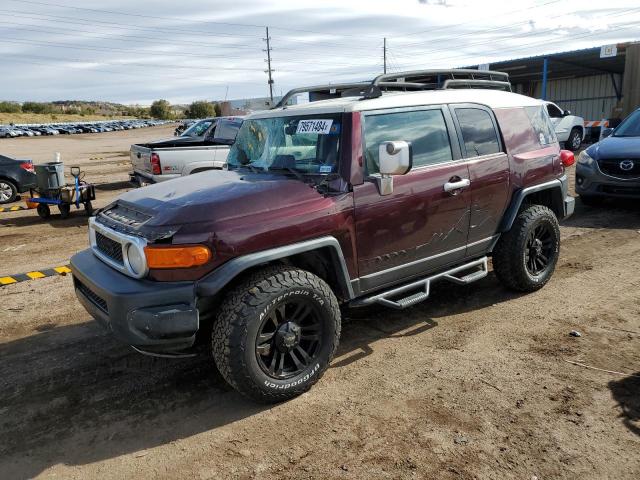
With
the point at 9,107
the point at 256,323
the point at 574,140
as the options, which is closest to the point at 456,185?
the point at 256,323

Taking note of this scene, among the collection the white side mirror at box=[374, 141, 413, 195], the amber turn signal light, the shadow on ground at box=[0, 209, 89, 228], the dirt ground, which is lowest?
the dirt ground

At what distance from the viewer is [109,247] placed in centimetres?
361

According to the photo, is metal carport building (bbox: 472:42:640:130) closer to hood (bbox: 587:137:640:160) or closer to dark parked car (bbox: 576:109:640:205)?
dark parked car (bbox: 576:109:640:205)

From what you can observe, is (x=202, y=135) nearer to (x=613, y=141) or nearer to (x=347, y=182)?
(x=613, y=141)

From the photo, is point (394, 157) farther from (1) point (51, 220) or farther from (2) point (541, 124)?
(1) point (51, 220)

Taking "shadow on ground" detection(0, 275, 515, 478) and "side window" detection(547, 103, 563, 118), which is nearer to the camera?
"shadow on ground" detection(0, 275, 515, 478)

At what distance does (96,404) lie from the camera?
3.54 metres

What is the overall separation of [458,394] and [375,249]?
119cm

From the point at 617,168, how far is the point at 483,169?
502 cm

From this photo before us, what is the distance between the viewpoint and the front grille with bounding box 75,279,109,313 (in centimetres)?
330

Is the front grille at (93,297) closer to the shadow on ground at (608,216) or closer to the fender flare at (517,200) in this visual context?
the fender flare at (517,200)

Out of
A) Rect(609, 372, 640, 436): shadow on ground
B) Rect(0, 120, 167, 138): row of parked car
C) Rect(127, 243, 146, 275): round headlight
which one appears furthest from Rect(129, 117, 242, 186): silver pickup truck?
Rect(0, 120, 167, 138): row of parked car

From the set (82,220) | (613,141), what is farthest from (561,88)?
(82,220)

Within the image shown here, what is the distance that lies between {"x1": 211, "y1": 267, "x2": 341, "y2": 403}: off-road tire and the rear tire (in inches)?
453
